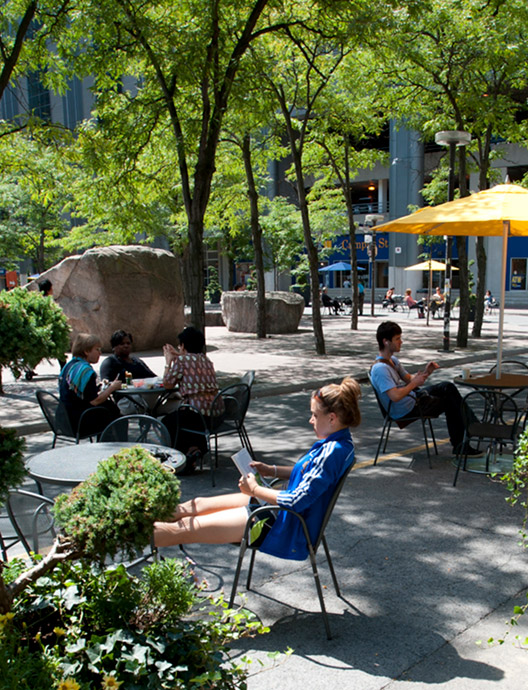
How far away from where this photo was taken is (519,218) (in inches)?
262

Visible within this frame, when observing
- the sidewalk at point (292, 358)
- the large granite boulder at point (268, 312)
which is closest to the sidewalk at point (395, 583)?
the sidewalk at point (292, 358)

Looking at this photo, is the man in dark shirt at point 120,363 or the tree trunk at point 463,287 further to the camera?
the tree trunk at point 463,287

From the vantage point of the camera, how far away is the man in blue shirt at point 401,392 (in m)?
6.52

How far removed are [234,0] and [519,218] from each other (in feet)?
20.4

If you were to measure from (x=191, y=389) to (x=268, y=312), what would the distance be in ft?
50.5

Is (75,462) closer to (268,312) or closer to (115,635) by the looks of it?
(115,635)

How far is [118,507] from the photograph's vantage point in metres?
2.43

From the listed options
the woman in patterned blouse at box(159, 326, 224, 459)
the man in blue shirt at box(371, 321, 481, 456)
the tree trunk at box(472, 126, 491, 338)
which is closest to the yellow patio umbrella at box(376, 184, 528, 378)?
the man in blue shirt at box(371, 321, 481, 456)

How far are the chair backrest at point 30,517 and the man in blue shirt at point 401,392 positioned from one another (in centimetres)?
387

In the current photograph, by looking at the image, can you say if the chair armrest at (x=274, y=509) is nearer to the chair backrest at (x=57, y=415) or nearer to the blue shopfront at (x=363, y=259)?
the chair backrest at (x=57, y=415)

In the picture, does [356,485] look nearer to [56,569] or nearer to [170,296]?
[56,569]

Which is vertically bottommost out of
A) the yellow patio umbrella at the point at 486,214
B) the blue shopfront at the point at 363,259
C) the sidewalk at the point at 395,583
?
the sidewalk at the point at 395,583

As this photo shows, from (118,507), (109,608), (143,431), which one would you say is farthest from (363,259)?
(109,608)

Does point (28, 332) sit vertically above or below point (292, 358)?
above
